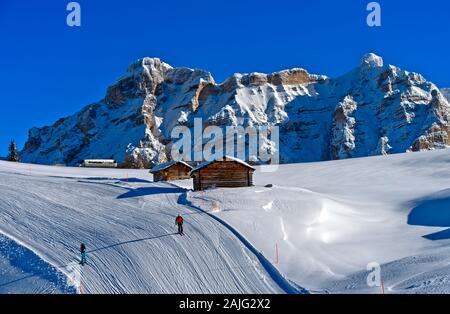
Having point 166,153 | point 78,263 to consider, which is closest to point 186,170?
point 78,263

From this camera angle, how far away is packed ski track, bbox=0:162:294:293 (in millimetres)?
19281

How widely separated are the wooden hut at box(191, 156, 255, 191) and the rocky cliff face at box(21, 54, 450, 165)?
11812 centimetres

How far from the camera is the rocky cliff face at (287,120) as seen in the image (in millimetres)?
163750

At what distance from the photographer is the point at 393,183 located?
43094 millimetres

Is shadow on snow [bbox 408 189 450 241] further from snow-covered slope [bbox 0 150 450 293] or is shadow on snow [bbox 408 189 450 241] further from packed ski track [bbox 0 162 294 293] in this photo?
packed ski track [bbox 0 162 294 293]

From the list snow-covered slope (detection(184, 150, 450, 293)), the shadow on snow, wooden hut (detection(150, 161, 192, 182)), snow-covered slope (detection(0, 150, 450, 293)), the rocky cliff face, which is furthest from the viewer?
the rocky cliff face

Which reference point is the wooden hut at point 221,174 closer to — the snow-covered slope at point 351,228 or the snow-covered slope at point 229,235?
the snow-covered slope at point 229,235

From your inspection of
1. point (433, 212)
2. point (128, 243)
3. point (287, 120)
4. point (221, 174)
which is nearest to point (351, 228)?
point (433, 212)

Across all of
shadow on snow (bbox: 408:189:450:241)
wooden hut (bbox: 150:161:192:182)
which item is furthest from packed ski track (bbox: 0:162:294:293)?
wooden hut (bbox: 150:161:192:182)

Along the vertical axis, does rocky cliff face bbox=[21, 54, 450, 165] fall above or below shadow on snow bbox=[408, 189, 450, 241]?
above

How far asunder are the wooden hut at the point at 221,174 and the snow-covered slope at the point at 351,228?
237cm

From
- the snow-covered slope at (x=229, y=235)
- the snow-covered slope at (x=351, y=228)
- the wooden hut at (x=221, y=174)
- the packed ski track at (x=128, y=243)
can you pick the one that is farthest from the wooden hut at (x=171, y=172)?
the packed ski track at (x=128, y=243)

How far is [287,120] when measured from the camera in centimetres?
18562
